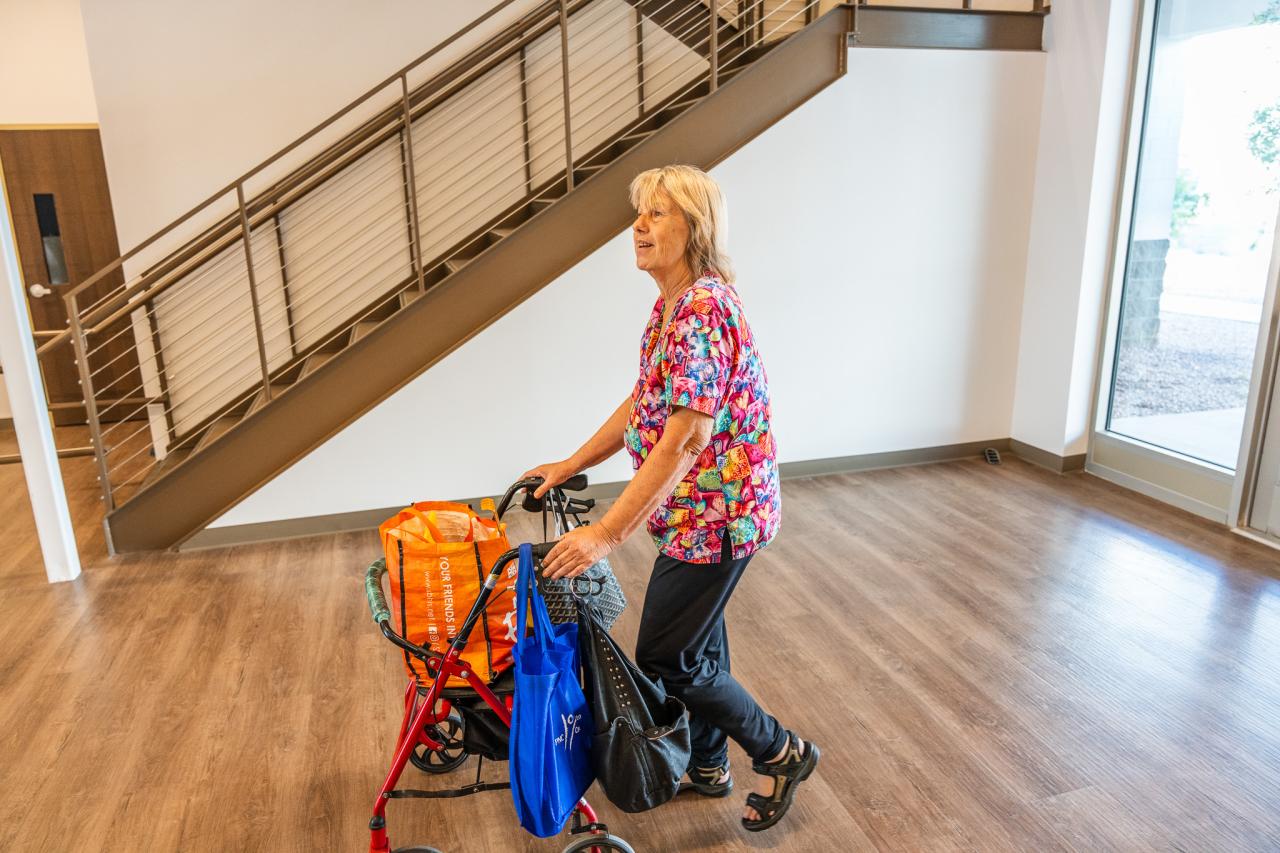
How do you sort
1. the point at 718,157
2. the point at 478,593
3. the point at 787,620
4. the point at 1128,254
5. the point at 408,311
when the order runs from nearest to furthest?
the point at 478,593
the point at 787,620
the point at 408,311
the point at 718,157
the point at 1128,254

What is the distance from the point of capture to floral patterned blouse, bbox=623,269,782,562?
1.75 metres

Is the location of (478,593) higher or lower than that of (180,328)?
lower

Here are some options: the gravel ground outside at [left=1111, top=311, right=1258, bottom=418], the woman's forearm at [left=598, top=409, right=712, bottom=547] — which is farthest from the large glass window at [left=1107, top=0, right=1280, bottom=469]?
the woman's forearm at [left=598, top=409, right=712, bottom=547]

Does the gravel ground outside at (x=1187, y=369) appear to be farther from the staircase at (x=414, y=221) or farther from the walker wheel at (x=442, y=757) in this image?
the walker wheel at (x=442, y=757)

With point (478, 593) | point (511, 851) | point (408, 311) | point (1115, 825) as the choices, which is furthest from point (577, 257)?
point (1115, 825)

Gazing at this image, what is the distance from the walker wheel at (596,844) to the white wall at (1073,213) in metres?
3.85

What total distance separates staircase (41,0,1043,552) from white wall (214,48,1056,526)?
18cm

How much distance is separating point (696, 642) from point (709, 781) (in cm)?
57

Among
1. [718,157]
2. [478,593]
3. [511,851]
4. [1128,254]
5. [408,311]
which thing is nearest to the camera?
[478,593]

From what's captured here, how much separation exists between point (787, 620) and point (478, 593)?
1.65m

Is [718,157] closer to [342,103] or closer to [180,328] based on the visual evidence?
[342,103]

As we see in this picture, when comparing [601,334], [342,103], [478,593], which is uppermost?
[342,103]

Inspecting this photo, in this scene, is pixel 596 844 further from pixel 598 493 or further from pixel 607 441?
pixel 598 493

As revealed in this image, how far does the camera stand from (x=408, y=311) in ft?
12.7
